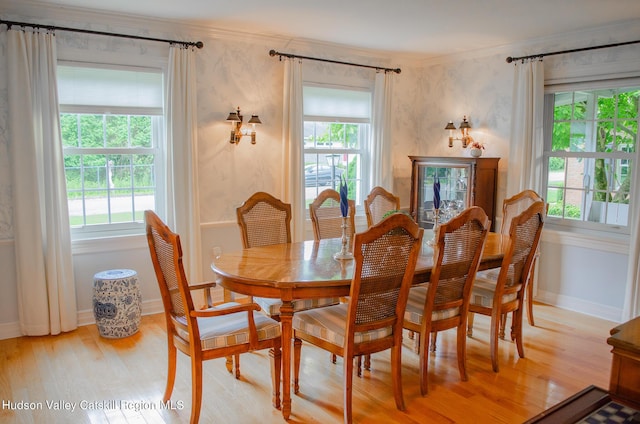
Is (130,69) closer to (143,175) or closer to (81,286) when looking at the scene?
(143,175)

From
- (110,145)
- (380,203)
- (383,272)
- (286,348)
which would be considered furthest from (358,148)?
(286,348)

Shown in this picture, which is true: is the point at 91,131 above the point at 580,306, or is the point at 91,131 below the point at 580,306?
above

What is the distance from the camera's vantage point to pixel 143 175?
183 inches

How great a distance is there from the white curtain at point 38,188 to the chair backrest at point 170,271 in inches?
66.5

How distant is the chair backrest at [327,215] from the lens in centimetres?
417

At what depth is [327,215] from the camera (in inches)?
168

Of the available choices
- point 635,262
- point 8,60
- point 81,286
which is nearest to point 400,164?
point 635,262

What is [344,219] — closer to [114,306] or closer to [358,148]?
[114,306]

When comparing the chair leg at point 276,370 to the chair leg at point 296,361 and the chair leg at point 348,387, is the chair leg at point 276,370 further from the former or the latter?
the chair leg at point 348,387

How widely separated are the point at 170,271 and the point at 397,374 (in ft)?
4.46

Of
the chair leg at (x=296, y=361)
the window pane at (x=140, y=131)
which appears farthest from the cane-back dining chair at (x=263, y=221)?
the window pane at (x=140, y=131)

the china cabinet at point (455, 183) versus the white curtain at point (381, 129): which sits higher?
the white curtain at point (381, 129)

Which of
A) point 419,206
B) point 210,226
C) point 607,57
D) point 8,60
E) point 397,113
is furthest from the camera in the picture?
point 397,113

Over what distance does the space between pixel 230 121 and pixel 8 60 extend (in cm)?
182
